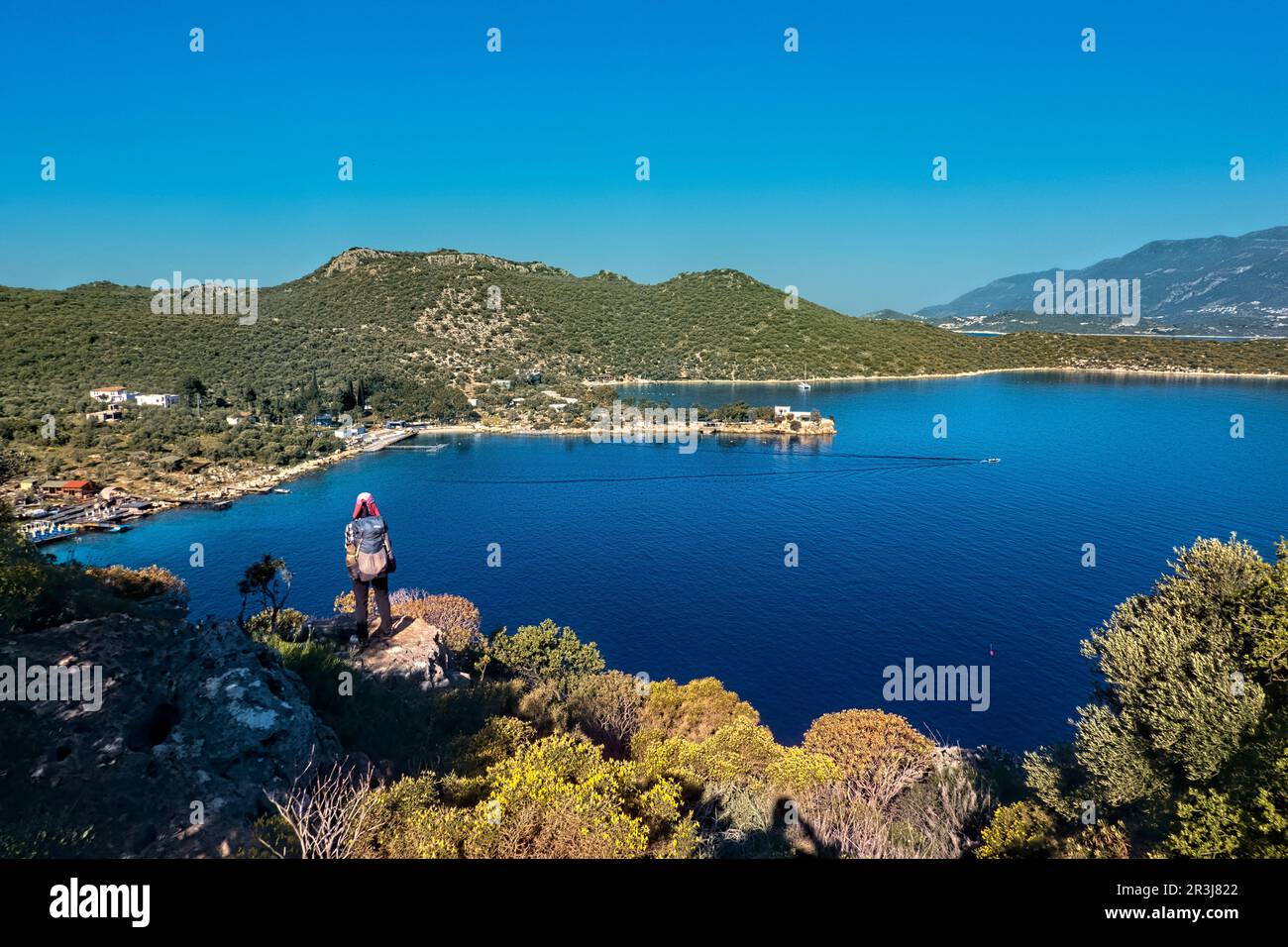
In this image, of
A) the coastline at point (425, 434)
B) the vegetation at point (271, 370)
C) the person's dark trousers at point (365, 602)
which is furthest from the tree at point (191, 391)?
the person's dark trousers at point (365, 602)

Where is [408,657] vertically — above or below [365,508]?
below

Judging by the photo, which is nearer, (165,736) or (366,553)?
(165,736)

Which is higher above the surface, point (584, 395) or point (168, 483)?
point (584, 395)

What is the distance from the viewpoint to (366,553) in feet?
66.6

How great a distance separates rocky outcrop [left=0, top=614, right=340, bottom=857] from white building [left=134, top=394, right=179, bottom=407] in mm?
103691

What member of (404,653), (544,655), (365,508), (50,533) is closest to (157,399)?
(50,533)

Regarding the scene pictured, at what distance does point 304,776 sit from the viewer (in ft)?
42.4

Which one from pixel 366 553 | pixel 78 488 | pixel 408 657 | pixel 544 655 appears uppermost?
pixel 366 553

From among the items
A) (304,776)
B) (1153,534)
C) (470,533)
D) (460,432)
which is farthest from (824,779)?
(460,432)

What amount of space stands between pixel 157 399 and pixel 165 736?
10789 centimetres

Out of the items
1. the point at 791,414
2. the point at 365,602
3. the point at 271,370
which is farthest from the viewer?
the point at 271,370

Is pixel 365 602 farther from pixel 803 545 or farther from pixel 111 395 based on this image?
pixel 111 395
